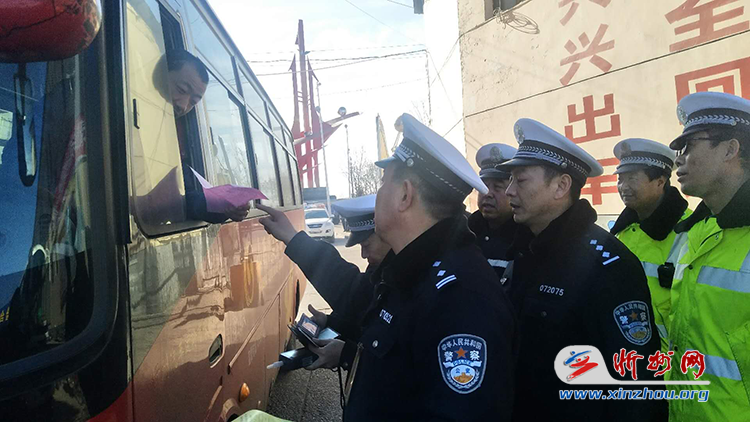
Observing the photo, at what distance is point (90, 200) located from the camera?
1205 millimetres

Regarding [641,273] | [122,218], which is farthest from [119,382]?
[641,273]

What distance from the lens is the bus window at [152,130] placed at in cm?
139

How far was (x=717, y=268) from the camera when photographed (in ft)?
6.07

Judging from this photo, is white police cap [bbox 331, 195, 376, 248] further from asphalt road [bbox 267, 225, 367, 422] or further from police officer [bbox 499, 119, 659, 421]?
asphalt road [bbox 267, 225, 367, 422]

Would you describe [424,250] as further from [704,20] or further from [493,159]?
[704,20]

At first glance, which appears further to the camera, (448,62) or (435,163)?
(448,62)

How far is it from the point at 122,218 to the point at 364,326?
81cm

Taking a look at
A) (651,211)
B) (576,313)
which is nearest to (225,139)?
(576,313)

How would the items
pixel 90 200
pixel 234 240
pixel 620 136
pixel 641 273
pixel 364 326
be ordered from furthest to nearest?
pixel 620 136 → pixel 234 240 → pixel 641 273 → pixel 364 326 → pixel 90 200

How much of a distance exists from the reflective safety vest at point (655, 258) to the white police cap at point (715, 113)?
107 cm

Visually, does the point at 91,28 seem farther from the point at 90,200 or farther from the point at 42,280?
the point at 42,280

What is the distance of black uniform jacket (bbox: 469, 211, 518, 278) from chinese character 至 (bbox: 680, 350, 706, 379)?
1304mm

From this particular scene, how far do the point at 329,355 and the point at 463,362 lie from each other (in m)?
1.02

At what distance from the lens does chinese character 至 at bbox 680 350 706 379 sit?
182 cm
